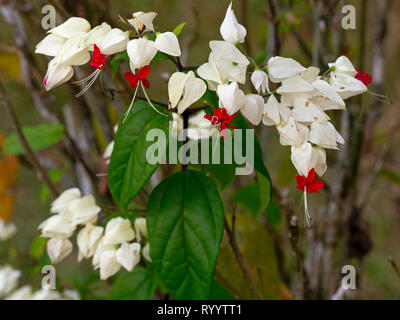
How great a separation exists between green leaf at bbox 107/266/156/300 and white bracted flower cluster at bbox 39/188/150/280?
0.06 metres

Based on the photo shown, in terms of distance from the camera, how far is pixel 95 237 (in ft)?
1.62

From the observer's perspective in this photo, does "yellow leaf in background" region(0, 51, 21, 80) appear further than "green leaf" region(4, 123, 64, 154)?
Yes

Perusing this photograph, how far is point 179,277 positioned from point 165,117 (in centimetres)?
14

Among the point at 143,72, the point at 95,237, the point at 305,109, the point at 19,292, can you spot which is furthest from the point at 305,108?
the point at 19,292

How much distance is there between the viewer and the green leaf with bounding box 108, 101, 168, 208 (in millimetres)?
395

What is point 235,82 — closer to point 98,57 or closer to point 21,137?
point 98,57

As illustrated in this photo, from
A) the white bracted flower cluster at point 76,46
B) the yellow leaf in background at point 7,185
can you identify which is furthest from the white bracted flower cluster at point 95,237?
the yellow leaf in background at point 7,185

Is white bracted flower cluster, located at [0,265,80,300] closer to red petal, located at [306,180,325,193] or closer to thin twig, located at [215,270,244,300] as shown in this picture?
thin twig, located at [215,270,244,300]

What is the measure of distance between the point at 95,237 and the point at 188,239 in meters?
0.13

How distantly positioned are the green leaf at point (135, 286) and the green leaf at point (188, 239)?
0.45ft

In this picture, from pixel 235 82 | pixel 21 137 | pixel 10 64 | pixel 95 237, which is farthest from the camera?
pixel 10 64

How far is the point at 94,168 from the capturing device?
806 mm

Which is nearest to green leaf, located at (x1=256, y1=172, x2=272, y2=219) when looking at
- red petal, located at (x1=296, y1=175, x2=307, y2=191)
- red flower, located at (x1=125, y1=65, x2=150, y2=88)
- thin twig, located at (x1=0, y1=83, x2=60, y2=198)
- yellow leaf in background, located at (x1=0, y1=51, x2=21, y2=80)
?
red petal, located at (x1=296, y1=175, x2=307, y2=191)

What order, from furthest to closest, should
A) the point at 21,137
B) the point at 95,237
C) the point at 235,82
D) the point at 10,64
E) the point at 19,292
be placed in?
1. the point at 10,64
2. the point at 19,292
3. the point at 21,137
4. the point at 95,237
5. the point at 235,82
